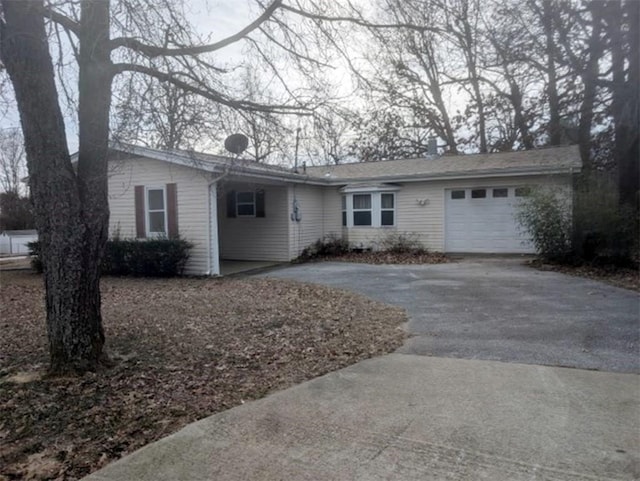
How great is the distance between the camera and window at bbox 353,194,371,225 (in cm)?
1705

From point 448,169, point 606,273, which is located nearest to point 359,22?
point 606,273

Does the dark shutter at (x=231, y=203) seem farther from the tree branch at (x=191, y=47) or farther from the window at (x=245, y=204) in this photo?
the tree branch at (x=191, y=47)

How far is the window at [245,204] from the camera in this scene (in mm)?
15998

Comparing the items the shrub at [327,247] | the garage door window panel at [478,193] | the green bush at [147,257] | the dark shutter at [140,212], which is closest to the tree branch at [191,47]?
the green bush at [147,257]

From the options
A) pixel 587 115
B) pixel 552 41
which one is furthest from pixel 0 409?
pixel 587 115

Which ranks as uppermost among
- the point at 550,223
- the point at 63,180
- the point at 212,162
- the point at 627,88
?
the point at 627,88

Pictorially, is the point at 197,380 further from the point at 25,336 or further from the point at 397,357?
the point at 25,336

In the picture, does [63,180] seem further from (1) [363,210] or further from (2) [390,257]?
(1) [363,210]

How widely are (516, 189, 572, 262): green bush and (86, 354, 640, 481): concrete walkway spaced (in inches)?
348

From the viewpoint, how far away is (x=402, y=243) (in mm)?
16391

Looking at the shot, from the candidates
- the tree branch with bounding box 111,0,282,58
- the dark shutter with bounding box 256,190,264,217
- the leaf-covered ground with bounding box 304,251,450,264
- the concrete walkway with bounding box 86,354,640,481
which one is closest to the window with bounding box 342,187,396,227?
the leaf-covered ground with bounding box 304,251,450,264

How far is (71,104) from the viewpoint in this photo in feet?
16.4

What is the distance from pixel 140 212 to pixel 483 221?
1083 centimetres

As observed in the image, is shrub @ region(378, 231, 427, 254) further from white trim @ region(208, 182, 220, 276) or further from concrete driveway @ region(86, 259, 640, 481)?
concrete driveway @ region(86, 259, 640, 481)
